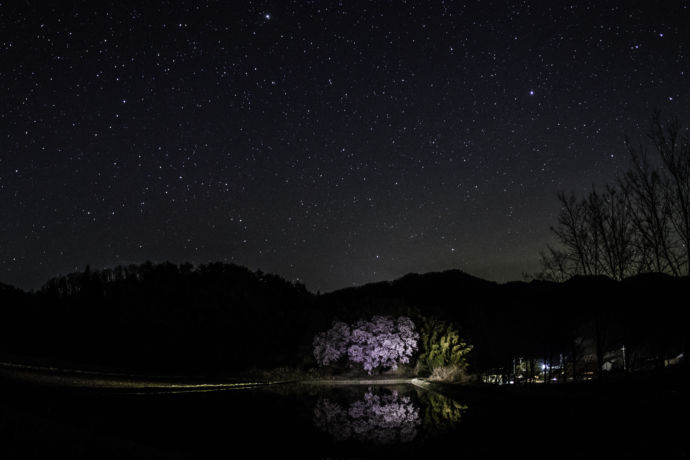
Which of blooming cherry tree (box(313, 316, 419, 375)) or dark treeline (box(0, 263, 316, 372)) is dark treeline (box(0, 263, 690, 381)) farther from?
blooming cherry tree (box(313, 316, 419, 375))

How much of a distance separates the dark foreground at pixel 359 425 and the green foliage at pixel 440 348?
350 inches

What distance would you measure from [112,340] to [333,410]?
21874 millimetres

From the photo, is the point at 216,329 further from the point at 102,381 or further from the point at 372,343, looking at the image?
the point at 102,381

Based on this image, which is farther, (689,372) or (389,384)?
(389,384)

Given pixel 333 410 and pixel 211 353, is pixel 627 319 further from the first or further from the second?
pixel 211 353

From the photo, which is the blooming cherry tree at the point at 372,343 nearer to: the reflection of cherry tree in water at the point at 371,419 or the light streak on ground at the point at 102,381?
the light streak on ground at the point at 102,381

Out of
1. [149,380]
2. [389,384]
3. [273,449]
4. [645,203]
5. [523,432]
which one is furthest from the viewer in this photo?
[389,384]

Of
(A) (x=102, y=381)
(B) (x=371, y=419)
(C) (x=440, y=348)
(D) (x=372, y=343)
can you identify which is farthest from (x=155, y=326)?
(B) (x=371, y=419)

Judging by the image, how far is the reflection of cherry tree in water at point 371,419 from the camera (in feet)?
34.1

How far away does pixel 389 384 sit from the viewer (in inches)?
991

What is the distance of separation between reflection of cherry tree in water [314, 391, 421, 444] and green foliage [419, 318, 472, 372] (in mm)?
8082

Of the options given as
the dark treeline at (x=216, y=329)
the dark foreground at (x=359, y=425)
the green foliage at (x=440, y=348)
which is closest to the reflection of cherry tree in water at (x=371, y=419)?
the dark foreground at (x=359, y=425)

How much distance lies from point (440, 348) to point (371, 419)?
14232 millimetres

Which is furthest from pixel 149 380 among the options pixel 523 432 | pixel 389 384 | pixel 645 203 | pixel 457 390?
pixel 645 203
